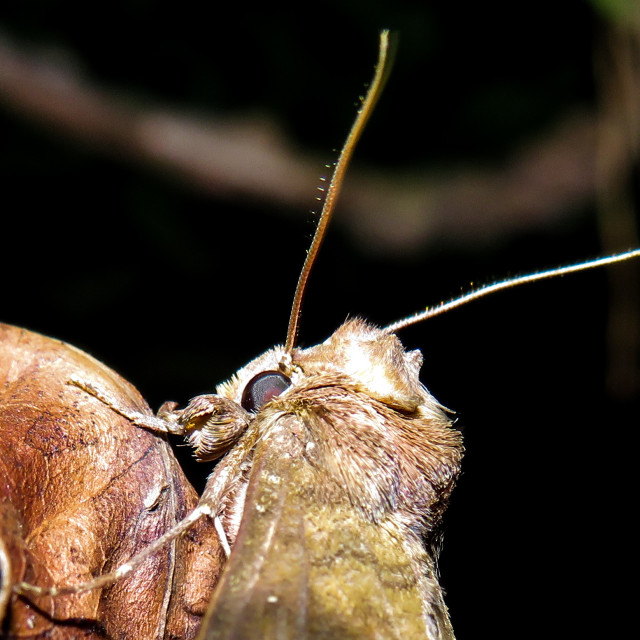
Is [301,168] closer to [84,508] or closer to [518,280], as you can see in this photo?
[518,280]

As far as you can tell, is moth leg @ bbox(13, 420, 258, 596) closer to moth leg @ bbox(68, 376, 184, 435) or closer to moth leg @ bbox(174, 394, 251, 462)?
moth leg @ bbox(174, 394, 251, 462)

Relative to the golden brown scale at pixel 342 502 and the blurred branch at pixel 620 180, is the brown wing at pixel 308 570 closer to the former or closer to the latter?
the golden brown scale at pixel 342 502

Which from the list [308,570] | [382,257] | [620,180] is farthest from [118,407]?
[620,180]

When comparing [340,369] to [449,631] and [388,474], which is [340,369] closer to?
[388,474]

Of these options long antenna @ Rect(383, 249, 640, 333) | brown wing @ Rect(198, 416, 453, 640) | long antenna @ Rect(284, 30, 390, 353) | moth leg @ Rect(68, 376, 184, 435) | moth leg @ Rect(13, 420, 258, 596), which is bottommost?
brown wing @ Rect(198, 416, 453, 640)

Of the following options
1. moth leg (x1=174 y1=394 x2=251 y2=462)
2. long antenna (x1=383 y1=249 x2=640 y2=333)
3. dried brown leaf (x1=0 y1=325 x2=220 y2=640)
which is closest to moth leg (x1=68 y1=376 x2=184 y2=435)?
dried brown leaf (x1=0 y1=325 x2=220 y2=640)

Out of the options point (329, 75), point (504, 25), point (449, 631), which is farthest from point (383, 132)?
point (449, 631)

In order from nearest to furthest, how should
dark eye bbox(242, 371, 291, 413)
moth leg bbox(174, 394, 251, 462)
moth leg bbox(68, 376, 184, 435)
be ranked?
moth leg bbox(68, 376, 184, 435) → moth leg bbox(174, 394, 251, 462) → dark eye bbox(242, 371, 291, 413)
